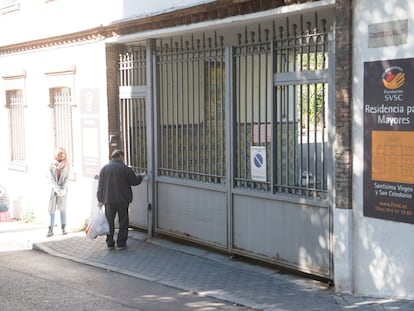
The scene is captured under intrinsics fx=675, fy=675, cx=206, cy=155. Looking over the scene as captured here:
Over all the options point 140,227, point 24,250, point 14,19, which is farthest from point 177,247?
point 14,19

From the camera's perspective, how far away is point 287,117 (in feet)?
30.8

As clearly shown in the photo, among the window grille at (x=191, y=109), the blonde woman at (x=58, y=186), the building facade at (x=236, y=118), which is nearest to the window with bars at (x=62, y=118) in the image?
the building facade at (x=236, y=118)

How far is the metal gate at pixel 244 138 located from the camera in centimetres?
897

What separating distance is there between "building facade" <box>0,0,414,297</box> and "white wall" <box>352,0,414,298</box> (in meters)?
0.02

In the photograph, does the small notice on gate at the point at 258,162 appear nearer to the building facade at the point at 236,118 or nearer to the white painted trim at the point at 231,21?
the building facade at the point at 236,118

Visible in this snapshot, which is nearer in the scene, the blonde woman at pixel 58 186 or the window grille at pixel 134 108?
the window grille at pixel 134 108

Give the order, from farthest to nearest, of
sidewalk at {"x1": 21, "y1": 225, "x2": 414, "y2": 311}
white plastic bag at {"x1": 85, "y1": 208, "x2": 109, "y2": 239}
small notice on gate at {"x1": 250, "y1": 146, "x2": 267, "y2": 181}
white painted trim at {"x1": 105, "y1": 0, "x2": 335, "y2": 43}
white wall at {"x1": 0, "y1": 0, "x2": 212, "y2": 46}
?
white wall at {"x1": 0, "y1": 0, "x2": 212, "y2": 46} → white plastic bag at {"x1": 85, "y1": 208, "x2": 109, "y2": 239} → small notice on gate at {"x1": 250, "y1": 146, "x2": 267, "y2": 181} → white painted trim at {"x1": 105, "y1": 0, "x2": 335, "y2": 43} → sidewalk at {"x1": 21, "y1": 225, "x2": 414, "y2": 311}

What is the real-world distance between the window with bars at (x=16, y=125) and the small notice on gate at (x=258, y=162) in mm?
7935

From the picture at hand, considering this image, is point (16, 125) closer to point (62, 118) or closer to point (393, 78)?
point (62, 118)

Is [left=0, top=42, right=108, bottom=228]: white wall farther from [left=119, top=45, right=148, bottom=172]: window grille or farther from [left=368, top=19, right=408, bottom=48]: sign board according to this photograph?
[left=368, top=19, right=408, bottom=48]: sign board

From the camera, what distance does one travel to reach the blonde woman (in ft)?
43.0

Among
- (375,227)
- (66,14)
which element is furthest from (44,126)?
(375,227)

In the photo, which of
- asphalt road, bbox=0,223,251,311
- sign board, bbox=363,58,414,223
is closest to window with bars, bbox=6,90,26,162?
asphalt road, bbox=0,223,251,311

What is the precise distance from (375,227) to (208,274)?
272 centimetres
